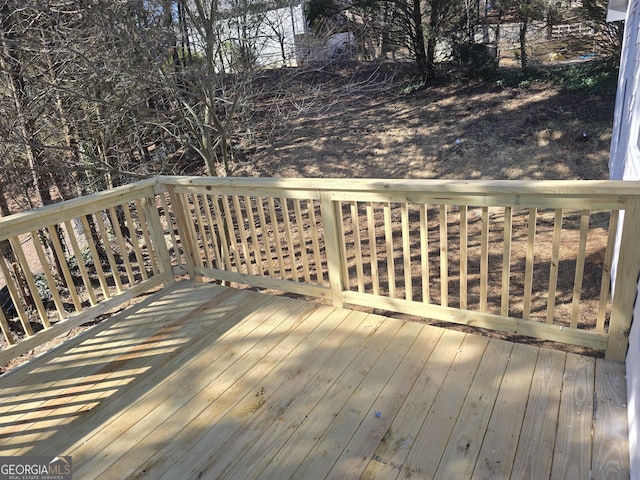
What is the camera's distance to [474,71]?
959 cm

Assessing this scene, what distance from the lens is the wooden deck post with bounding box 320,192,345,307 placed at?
2.75 meters

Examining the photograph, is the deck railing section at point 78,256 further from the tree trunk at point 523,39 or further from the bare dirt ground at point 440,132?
the tree trunk at point 523,39

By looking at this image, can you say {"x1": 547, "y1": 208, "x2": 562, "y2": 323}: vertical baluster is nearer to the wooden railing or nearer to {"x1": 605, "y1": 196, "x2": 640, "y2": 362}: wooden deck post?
the wooden railing

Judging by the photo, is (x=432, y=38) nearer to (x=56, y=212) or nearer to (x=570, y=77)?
(x=570, y=77)

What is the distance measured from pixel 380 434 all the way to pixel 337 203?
1.38m

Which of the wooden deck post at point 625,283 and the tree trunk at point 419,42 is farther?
the tree trunk at point 419,42

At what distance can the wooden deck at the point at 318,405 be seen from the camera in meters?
1.76

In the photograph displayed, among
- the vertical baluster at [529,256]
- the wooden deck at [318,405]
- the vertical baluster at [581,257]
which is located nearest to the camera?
the wooden deck at [318,405]

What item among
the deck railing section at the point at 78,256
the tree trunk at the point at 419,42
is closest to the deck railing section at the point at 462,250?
the deck railing section at the point at 78,256

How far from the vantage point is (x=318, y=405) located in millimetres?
2105

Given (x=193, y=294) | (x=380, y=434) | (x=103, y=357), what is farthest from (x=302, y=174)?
(x=380, y=434)

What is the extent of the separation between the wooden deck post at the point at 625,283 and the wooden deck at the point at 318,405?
0.12 m

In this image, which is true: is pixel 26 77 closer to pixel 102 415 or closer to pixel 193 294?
pixel 193 294

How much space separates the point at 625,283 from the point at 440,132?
7.01 meters
